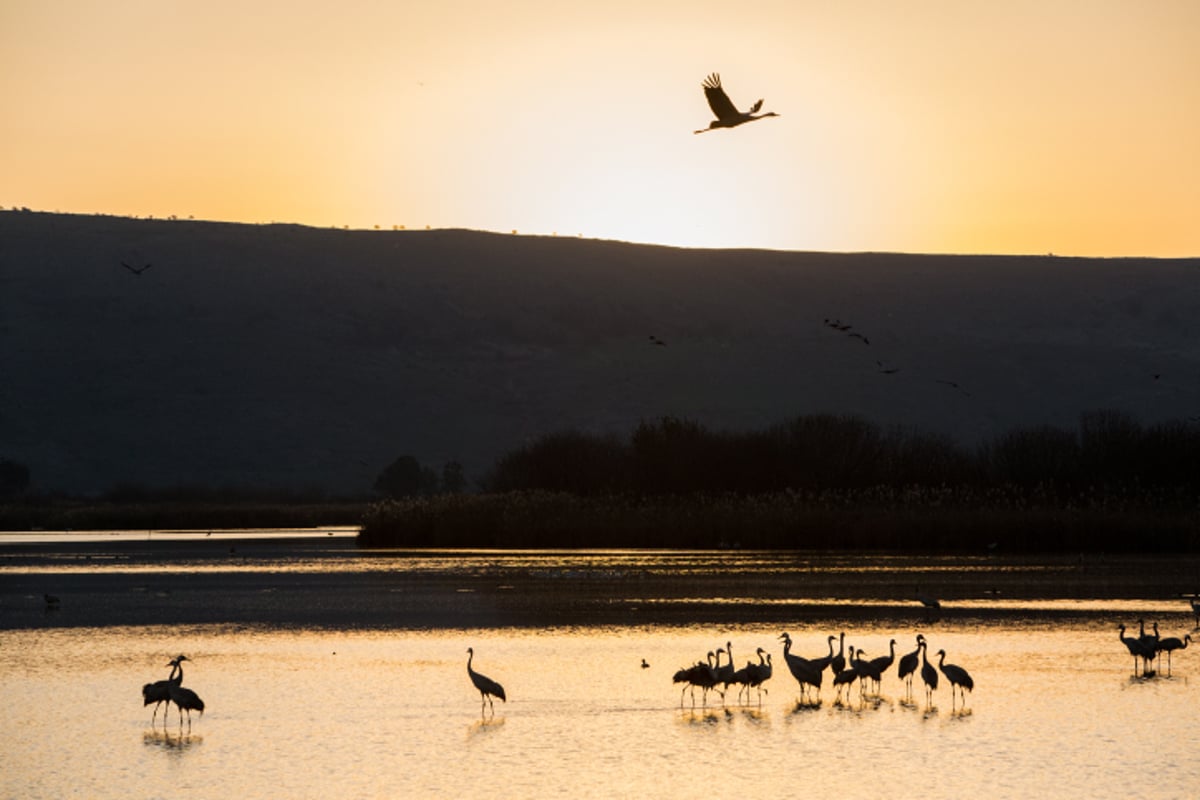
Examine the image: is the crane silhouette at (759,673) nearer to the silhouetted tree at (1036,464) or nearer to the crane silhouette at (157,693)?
the crane silhouette at (157,693)

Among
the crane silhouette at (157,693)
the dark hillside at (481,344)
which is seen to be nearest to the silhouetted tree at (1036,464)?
the crane silhouette at (157,693)

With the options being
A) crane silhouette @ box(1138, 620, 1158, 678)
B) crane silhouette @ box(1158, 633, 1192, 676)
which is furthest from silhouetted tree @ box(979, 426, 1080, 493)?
crane silhouette @ box(1138, 620, 1158, 678)

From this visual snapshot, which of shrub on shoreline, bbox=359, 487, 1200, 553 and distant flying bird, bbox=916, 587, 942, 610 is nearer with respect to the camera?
distant flying bird, bbox=916, 587, 942, 610

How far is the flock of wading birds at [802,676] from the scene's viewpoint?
19.8 meters

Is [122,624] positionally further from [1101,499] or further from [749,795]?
[1101,499]

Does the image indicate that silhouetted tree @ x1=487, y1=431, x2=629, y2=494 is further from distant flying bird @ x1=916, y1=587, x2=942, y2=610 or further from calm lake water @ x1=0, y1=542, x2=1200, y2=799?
calm lake water @ x1=0, y1=542, x2=1200, y2=799

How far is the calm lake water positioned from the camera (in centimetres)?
1598

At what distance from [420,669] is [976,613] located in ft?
34.8

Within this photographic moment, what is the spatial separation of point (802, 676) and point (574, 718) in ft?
10.4

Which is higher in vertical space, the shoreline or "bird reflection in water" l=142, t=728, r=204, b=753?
the shoreline

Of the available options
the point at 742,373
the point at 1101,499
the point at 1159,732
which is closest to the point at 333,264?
the point at 742,373

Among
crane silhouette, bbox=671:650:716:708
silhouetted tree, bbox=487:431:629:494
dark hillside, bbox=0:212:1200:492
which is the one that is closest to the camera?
crane silhouette, bbox=671:650:716:708

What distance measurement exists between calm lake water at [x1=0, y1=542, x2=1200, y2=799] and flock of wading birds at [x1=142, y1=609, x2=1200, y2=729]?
0.21m

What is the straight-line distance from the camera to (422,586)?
36656 millimetres
